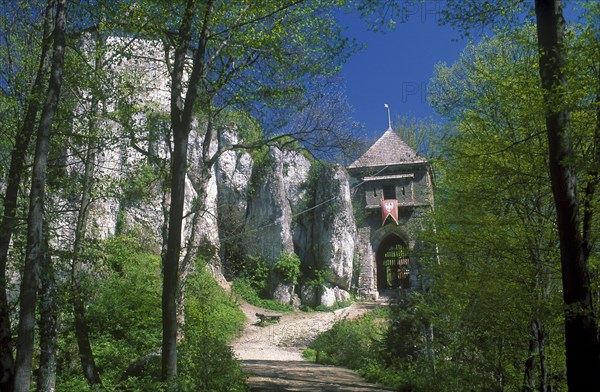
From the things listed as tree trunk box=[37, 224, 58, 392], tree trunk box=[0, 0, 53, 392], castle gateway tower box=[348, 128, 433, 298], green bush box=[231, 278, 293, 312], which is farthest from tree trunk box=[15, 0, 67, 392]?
castle gateway tower box=[348, 128, 433, 298]

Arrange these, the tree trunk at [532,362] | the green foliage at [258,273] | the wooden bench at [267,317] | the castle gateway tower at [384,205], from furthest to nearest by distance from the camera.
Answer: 1. the castle gateway tower at [384,205]
2. the green foliage at [258,273]
3. the wooden bench at [267,317]
4. the tree trunk at [532,362]

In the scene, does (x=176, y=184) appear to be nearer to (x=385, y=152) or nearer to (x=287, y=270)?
(x=287, y=270)

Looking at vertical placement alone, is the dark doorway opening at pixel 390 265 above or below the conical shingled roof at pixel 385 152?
below

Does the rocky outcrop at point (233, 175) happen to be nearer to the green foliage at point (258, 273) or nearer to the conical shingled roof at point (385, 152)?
the green foliage at point (258, 273)

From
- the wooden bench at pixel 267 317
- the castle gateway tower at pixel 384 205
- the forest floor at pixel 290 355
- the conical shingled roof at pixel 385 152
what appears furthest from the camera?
the conical shingled roof at pixel 385 152

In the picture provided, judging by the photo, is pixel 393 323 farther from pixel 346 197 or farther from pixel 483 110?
pixel 346 197

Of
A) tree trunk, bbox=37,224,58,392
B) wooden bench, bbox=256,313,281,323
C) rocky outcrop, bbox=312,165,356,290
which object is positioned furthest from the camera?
rocky outcrop, bbox=312,165,356,290

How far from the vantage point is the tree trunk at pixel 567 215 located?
4.91 metres

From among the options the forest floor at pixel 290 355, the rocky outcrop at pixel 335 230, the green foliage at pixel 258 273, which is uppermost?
the rocky outcrop at pixel 335 230

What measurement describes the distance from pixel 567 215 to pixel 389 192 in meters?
27.9

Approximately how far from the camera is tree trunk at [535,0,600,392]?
491cm

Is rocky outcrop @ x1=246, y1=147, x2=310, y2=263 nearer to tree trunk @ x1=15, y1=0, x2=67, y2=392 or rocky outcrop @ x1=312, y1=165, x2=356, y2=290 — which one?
rocky outcrop @ x1=312, y1=165, x2=356, y2=290

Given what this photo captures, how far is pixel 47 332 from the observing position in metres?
7.35

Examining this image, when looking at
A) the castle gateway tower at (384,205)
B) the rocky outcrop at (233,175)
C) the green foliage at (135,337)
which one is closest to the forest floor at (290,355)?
the green foliage at (135,337)
